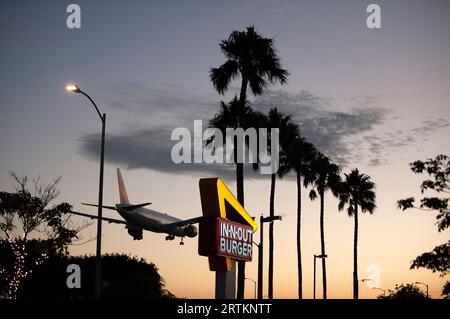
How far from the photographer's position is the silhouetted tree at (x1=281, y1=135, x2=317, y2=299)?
62625mm

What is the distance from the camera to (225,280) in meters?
30.4

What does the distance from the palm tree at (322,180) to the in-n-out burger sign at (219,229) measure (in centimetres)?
4412

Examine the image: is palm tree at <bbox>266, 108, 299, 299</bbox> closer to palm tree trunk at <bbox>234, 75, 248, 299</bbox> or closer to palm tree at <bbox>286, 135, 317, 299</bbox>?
palm tree at <bbox>286, 135, 317, 299</bbox>

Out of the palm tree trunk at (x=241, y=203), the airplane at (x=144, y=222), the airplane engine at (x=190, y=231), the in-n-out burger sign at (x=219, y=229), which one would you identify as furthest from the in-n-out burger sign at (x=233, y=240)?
the airplane at (x=144, y=222)

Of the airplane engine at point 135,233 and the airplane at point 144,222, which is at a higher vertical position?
the airplane at point 144,222

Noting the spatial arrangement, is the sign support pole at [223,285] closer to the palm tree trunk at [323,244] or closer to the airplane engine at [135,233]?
the airplane engine at [135,233]

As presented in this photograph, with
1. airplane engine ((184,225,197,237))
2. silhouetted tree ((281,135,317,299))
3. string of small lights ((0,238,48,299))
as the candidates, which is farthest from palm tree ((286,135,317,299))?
string of small lights ((0,238,48,299))

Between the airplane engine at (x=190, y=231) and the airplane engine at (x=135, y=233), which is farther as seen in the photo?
the airplane engine at (x=135, y=233)

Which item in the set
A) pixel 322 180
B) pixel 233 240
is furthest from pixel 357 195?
pixel 233 240

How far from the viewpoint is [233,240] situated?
31.0 metres

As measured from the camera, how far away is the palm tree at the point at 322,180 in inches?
3036

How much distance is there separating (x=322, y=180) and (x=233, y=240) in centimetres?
5073
